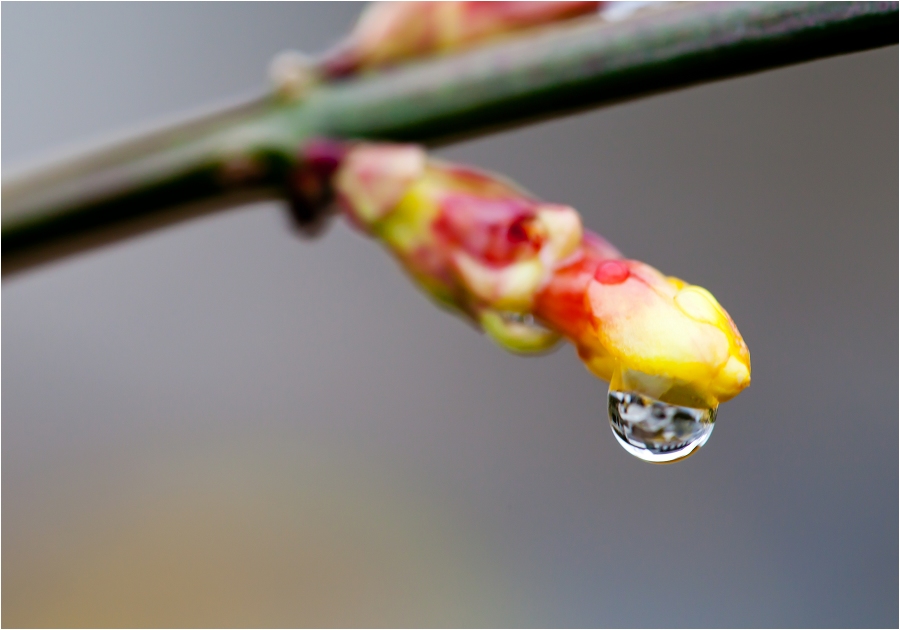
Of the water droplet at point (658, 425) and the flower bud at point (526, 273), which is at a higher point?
the flower bud at point (526, 273)

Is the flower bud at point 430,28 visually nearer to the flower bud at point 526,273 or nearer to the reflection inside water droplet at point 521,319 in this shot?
the flower bud at point 526,273

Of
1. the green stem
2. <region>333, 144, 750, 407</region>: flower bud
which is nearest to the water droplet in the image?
<region>333, 144, 750, 407</region>: flower bud

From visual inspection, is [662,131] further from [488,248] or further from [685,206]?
[488,248]

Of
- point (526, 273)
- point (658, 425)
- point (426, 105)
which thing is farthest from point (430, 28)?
point (658, 425)

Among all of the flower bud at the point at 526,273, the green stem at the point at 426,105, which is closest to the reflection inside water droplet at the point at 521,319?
the flower bud at the point at 526,273

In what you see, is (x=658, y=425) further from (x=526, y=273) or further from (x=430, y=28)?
(x=430, y=28)
